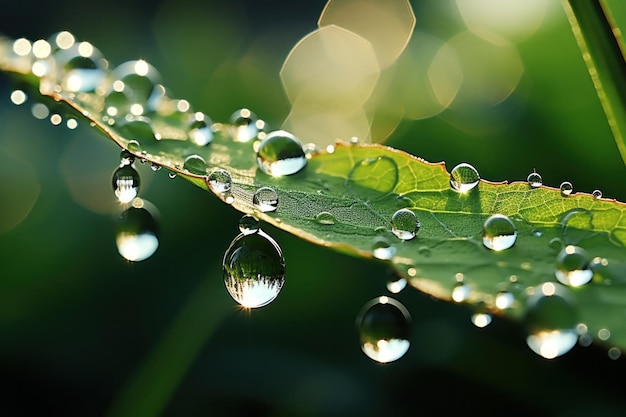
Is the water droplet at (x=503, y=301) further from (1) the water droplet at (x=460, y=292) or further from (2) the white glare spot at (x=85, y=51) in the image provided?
(2) the white glare spot at (x=85, y=51)

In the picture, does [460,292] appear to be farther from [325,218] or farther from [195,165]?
[195,165]

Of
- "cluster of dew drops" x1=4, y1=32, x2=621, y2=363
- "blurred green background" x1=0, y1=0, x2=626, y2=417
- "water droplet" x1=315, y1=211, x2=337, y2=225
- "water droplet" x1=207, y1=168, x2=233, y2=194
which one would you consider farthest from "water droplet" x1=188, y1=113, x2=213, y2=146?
"blurred green background" x1=0, y1=0, x2=626, y2=417

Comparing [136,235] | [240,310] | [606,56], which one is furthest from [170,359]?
[606,56]

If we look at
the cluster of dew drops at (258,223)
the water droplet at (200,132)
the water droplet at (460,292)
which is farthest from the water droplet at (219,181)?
the water droplet at (460,292)

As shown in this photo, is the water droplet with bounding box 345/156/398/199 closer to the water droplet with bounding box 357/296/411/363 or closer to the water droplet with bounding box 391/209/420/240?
the water droplet with bounding box 391/209/420/240

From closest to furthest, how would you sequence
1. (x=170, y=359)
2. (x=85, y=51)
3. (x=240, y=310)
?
(x=85, y=51), (x=170, y=359), (x=240, y=310)

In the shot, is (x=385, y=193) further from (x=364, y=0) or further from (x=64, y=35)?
(x=364, y=0)

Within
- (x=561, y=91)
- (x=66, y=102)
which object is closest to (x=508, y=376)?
(x=561, y=91)

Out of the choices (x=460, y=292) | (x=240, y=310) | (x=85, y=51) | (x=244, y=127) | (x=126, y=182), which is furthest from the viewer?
(x=240, y=310)
